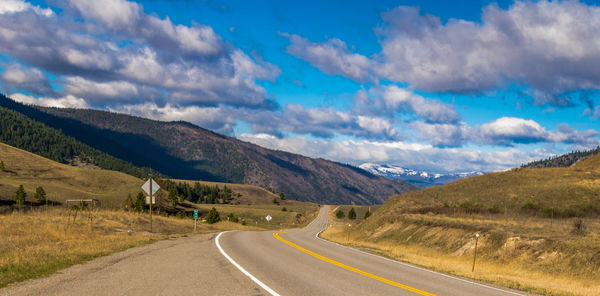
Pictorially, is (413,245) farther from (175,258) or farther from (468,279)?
(175,258)

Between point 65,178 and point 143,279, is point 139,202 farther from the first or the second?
point 143,279

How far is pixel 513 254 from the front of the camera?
2428 cm

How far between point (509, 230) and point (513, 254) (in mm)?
4413

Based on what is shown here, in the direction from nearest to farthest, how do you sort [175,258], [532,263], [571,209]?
[175,258]
[532,263]
[571,209]

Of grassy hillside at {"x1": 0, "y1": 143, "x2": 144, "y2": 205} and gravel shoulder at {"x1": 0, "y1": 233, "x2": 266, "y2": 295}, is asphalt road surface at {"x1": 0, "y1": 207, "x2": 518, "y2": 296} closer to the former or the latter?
gravel shoulder at {"x1": 0, "y1": 233, "x2": 266, "y2": 295}

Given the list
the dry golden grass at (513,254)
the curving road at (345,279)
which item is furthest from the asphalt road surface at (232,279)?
the dry golden grass at (513,254)

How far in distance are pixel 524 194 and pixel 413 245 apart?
100ft

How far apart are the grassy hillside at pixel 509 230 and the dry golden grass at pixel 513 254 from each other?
36 millimetres

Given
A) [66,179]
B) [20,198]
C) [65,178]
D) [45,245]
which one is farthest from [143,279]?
[65,178]

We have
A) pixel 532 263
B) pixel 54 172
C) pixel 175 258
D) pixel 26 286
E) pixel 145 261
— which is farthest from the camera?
pixel 54 172

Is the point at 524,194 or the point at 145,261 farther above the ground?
the point at 524,194

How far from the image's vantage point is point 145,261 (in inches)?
588

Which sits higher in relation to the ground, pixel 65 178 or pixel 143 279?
pixel 143 279

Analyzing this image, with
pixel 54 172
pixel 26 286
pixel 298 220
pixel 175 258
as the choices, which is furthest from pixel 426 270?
pixel 54 172
